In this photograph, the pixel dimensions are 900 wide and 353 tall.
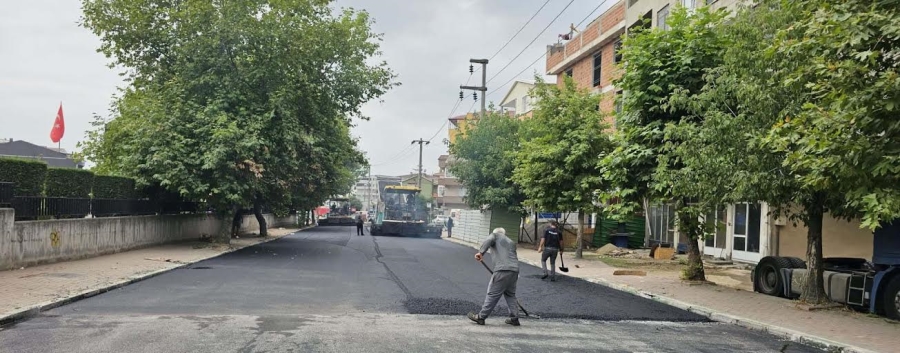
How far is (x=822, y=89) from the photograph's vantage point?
7730 mm

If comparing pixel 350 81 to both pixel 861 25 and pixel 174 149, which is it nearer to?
pixel 174 149

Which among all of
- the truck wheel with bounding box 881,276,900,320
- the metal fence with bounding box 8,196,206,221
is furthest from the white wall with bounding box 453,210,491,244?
the truck wheel with bounding box 881,276,900,320

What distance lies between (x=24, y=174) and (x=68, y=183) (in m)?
2.21

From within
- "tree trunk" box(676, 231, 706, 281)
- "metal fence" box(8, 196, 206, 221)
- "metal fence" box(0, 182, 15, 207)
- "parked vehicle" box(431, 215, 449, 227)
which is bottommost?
"parked vehicle" box(431, 215, 449, 227)

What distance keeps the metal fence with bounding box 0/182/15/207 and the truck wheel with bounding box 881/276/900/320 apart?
53.5ft

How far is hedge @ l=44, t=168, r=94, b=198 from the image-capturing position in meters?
16.2

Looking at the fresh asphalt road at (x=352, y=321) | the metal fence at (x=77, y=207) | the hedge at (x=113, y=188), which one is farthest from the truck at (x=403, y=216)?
the fresh asphalt road at (x=352, y=321)

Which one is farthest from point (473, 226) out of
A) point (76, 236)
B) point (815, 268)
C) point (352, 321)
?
point (352, 321)

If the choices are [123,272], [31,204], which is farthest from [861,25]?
[31,204]

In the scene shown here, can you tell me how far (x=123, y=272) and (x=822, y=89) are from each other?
13315 millimetres

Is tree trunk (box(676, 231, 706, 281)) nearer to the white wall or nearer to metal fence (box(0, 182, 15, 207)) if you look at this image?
metal fence (box(0, 182, 15, 207))

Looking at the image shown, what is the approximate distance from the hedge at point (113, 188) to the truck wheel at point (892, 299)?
18.4m

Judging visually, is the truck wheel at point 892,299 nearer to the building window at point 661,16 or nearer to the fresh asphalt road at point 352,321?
the fresh asphalt road at point 352,321

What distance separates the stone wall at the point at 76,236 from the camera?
1348cm
